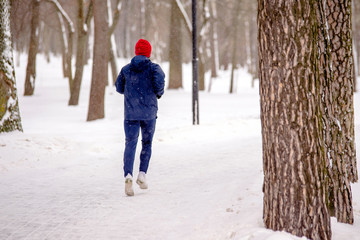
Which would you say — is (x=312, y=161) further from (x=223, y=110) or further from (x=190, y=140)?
(x=223, y=110)

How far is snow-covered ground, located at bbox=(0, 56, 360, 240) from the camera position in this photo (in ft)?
12.0

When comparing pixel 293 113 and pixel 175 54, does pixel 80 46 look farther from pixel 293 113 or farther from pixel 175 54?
pixel 293 113

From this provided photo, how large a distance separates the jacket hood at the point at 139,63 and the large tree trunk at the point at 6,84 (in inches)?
167

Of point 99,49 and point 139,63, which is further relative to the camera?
point 99,49

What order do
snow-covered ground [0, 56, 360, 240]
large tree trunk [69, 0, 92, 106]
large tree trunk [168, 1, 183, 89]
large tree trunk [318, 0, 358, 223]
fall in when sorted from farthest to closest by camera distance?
large tree trunk [168, 1, 183, 89] → large tree trunk [69, 0, 92, 106] → snow-covered ground [0, 56, 360, 240] → large tree trunk [318, 0, 358, 223]

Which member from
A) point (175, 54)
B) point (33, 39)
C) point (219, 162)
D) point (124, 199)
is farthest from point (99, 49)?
point (175, 54)

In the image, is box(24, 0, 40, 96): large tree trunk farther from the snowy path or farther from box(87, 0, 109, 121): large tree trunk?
the snowy path

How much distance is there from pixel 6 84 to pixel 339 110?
6577mm

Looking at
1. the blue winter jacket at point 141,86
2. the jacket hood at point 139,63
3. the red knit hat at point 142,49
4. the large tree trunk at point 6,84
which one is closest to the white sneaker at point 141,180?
the blue winter jacket at point 141,86

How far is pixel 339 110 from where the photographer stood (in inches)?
152

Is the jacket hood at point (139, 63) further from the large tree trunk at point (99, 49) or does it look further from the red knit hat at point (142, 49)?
the large tree trunk at point (99, 49)

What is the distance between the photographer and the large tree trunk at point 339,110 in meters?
3.38

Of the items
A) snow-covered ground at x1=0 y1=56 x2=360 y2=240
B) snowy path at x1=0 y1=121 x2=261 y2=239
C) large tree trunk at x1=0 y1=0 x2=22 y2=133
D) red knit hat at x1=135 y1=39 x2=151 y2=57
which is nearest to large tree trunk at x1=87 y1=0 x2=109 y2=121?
snow-covered ground at x1=0 y1=56 x2=360 y2=240

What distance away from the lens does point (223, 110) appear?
50.4 feet
